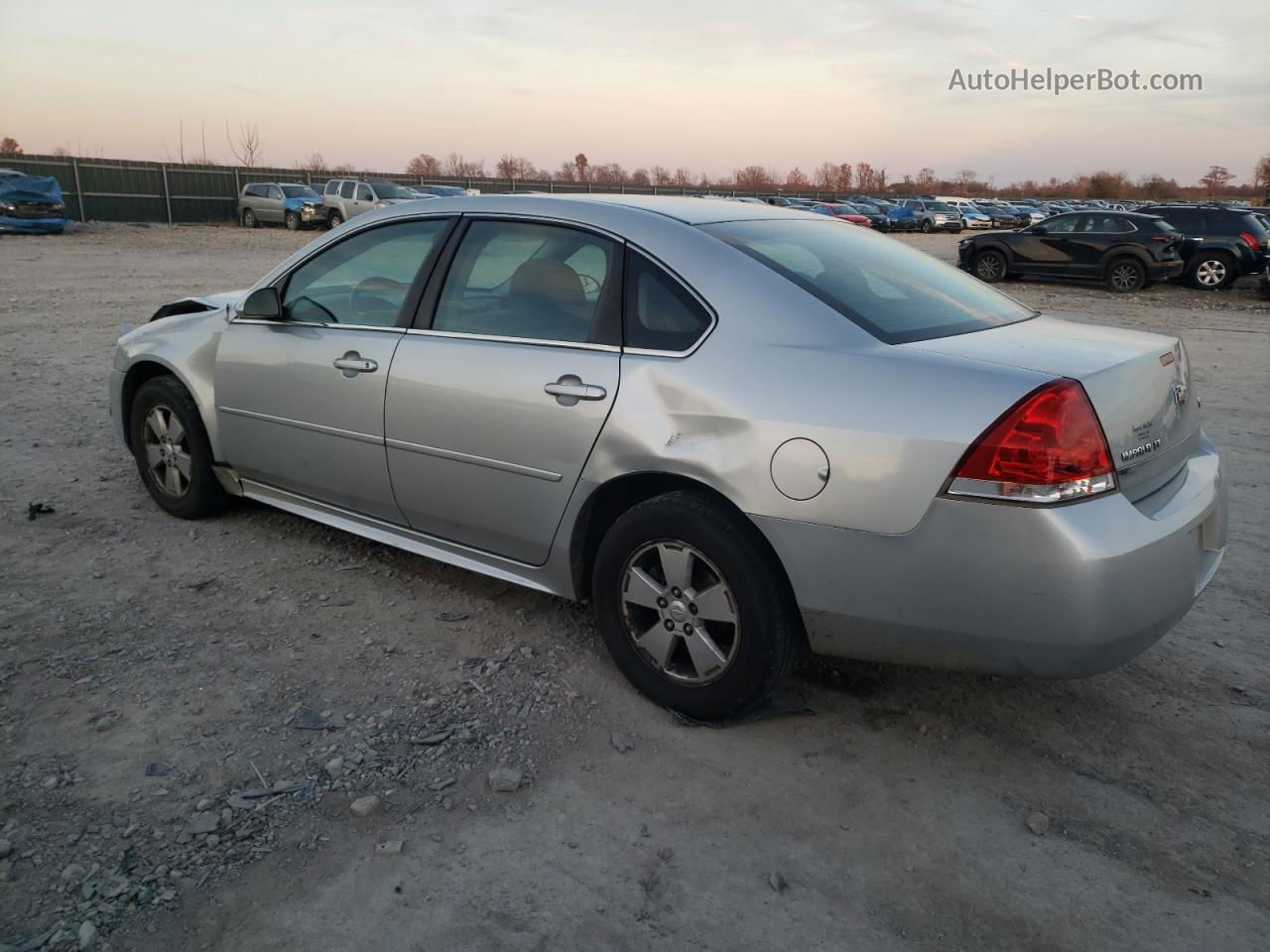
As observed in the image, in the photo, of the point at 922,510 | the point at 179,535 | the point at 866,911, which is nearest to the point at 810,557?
the point at 922,510

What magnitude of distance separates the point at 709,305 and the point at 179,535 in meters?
3.05

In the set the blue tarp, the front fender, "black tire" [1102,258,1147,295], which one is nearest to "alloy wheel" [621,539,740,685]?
the front fender

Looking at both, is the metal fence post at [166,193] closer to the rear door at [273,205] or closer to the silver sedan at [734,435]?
the rear door at [273,205]

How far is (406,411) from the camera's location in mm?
3803

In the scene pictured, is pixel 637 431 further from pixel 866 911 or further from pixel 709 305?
pixel 866 911

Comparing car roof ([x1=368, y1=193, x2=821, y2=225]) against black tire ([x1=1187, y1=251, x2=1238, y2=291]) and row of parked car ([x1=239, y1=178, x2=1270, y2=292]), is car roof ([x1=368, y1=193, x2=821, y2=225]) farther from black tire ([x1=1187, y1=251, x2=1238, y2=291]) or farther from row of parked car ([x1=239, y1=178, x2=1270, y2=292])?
black tire ([x1=1187, y1=251, x2=1238, y2=291])

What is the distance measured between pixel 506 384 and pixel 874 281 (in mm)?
1311

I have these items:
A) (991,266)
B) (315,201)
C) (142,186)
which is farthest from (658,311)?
(142,186)

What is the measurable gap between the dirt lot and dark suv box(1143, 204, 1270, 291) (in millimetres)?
17517

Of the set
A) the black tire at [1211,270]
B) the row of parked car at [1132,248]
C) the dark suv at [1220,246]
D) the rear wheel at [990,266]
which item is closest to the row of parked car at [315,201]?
the row of parked car at [1132,248]

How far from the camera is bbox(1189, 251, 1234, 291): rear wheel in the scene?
19.1 meters

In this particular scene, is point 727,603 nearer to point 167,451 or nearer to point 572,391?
point 572,391

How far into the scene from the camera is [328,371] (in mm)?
4098

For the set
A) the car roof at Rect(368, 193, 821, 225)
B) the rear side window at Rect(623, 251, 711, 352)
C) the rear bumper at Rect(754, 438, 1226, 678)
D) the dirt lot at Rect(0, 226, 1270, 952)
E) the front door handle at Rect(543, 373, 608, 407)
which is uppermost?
the car roof at Rect(368, 193, 821, 225)
